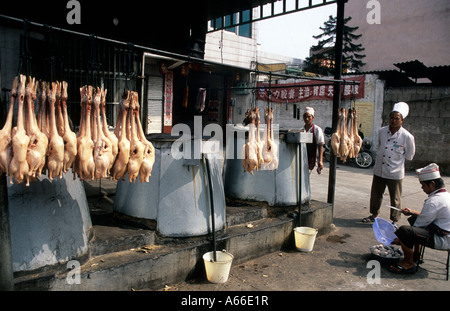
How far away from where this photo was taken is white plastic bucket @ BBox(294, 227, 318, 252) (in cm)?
516

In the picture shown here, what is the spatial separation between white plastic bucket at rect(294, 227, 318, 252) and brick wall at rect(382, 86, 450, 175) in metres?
10.7

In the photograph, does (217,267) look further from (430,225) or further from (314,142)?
(314,142)

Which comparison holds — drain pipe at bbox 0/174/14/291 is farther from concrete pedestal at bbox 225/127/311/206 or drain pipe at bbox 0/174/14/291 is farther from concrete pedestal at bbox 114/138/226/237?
concrete pedestal at bbox 225/127/311/206

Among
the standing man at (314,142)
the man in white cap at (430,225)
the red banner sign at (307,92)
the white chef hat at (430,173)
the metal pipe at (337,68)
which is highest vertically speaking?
the red banner sign at (307,92)

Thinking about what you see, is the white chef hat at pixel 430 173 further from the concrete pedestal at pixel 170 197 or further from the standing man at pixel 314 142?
the concrete pedestal at pixel 170 197

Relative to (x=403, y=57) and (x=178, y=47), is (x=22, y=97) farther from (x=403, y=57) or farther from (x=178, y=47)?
(x=403, y=57)

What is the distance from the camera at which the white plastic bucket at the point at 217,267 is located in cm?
396

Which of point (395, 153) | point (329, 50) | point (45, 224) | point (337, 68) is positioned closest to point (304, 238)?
point (395, 153)

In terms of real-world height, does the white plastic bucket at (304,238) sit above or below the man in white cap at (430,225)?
below

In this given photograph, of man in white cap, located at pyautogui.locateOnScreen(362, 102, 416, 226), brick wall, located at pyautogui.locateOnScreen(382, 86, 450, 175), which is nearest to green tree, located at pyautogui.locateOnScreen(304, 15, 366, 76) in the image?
brick wall, located at pyautogui.locateOnScreen(382, 86, 450, 175)

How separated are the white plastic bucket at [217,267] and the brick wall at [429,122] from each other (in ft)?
40.8

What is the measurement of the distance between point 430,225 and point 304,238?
1.73 m

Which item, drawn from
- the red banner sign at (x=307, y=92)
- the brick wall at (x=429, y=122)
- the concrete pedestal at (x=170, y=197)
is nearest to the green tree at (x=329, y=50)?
the red banner sign at (x=307, y=92)
